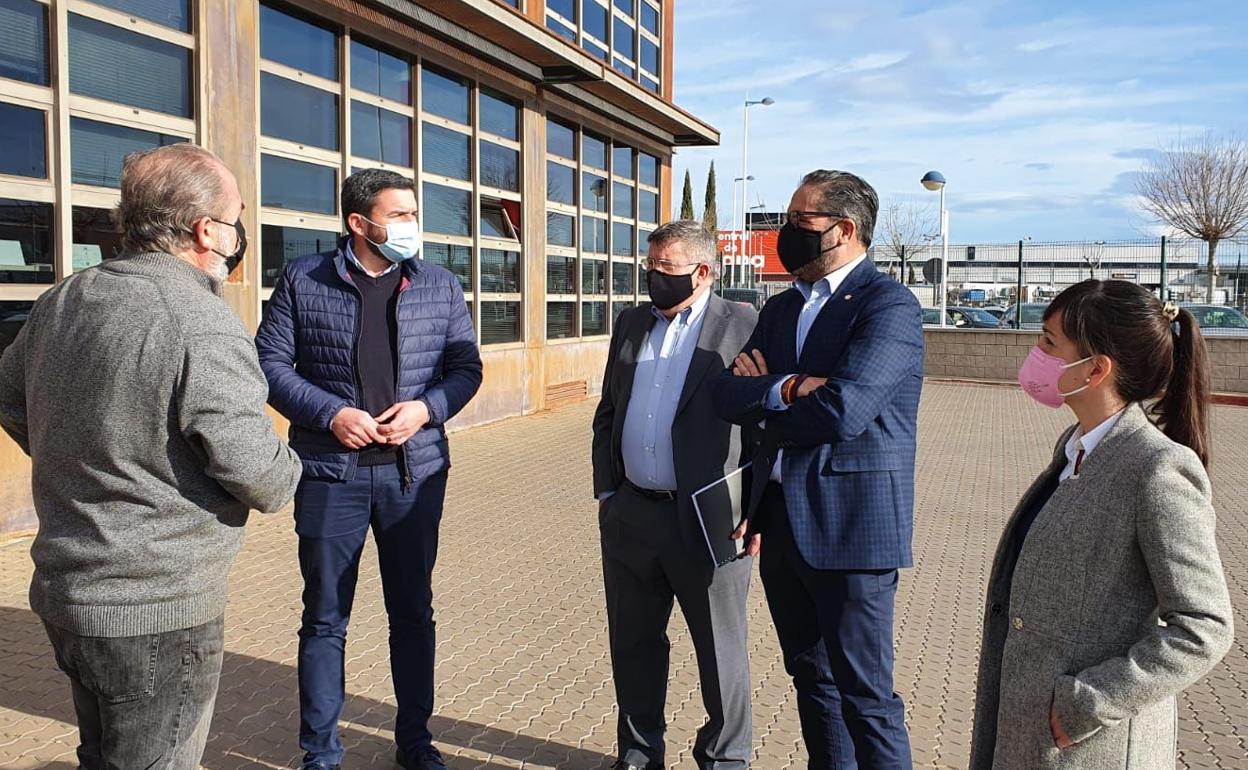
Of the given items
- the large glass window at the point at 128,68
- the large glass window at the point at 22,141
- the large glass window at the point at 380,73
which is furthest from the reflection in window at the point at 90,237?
the large glass window at the point at 380,73

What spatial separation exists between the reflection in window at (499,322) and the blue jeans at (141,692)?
9767mm

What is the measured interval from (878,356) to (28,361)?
7.08 feet

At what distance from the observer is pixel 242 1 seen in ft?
26.6

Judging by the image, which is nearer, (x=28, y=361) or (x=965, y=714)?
(x=28, y=361)

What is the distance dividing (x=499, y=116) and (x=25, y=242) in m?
6.83

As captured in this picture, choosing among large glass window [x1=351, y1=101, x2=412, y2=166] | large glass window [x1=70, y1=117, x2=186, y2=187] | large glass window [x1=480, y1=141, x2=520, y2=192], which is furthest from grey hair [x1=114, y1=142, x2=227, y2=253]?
large glass window [x1=480, y1=141, x2=520, y2=192]

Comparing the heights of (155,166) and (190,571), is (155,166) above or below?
above

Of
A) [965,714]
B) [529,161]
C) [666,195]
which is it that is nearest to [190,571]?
[965,714]

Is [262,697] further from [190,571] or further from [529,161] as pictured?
[529,161]

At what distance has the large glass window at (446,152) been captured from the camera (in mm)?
10898

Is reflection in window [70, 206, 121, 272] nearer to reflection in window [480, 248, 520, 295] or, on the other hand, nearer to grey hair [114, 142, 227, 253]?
grey hair [114, 142, 227, 253]

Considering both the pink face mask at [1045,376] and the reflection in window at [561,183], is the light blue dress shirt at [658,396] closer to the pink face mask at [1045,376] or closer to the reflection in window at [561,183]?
the pink face mask at [1045,376]

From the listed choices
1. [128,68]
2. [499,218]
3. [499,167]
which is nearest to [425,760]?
[128,68]

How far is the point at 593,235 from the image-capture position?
597 inches
